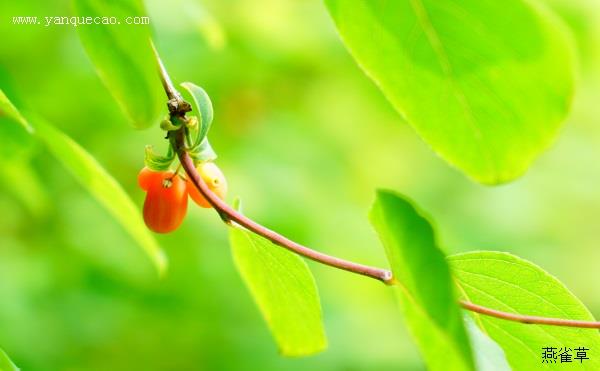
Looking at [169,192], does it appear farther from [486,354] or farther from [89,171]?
[486,354]

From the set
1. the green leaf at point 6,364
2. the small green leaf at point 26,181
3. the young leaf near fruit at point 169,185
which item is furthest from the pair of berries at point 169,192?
the small green leaf at point 26,181

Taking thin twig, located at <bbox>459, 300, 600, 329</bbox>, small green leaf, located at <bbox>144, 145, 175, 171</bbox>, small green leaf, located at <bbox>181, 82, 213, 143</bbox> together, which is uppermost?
small green leaf, located at <bbox>181, 82, 213, 143</bbox>

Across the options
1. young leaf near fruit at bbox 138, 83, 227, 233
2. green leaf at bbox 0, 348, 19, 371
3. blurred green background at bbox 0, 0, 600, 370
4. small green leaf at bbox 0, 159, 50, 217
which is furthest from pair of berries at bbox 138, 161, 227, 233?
blurred green background at bbox 0, 0, 600, 370

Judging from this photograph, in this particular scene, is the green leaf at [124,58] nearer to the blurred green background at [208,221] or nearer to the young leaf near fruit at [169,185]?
the young leaf near fruit at [169,185]

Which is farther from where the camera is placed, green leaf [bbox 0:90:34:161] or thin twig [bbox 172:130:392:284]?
green leaf [bbox 0:90:34:161]

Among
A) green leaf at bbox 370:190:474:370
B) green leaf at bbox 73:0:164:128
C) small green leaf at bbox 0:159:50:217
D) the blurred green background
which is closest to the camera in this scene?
green leaf at bbox 370:190:474:370

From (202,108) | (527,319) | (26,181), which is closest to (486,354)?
(527,319)

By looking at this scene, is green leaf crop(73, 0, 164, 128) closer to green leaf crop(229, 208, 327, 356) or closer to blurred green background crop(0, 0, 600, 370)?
green leaf crop(229, 208, 327, 356)
